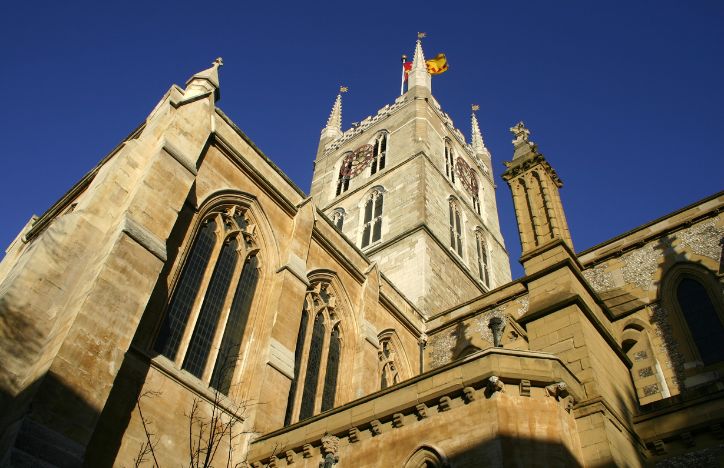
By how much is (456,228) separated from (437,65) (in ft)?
75.4

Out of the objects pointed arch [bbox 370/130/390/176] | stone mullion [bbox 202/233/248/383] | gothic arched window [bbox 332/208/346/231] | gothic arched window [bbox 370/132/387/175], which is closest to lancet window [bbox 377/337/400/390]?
stone mullion [bbox 202/233/248/383]

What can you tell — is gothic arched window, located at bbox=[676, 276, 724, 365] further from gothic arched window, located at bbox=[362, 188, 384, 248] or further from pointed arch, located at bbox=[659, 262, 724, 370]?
gothic arched window, located at bbox=[362, 188, 384, 248]

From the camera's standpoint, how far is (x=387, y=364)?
2106 cm

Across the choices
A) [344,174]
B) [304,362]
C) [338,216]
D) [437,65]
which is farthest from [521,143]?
[437,65]

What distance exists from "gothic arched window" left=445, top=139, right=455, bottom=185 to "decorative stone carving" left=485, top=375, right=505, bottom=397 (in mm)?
29326

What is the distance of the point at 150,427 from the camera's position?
11.6 meters

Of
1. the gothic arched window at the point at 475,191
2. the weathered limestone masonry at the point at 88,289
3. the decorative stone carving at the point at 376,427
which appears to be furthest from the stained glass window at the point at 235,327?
the gothic arched window at the point at 475,191

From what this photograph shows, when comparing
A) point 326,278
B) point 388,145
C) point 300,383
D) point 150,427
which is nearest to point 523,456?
point 150,427

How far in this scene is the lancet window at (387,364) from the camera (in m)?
20.7

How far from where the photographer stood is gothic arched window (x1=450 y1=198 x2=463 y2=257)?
33906 millimetres

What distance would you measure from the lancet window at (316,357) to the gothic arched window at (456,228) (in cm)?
1562

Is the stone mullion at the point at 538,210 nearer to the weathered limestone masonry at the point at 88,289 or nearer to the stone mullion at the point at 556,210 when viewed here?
the stone mullion at the point at 556,210

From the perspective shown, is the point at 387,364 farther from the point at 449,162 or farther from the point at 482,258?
the point at 449,162

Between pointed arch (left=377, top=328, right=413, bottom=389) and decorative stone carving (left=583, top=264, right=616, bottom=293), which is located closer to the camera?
decorative stone carving (left=583, top=264, right=616, bottom=293)
